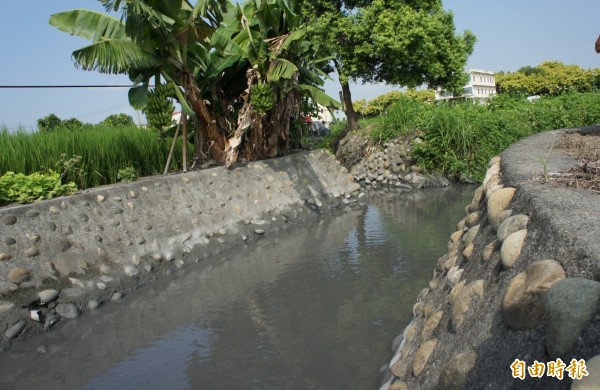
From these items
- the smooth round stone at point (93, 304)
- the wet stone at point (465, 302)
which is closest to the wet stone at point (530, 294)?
the wet stone at point (465, 302)

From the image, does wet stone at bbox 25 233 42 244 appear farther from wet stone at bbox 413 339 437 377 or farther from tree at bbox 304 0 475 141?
tree at bbox 304 0 475 141

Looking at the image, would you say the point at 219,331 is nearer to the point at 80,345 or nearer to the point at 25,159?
the point at 80,345

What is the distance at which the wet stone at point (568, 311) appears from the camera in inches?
64.1

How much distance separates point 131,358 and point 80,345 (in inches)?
29.0

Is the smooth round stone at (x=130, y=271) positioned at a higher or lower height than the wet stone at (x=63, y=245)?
lower

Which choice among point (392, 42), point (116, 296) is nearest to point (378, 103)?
point (392, 42)

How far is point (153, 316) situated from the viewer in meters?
5.71

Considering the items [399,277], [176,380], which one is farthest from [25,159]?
[399,277]

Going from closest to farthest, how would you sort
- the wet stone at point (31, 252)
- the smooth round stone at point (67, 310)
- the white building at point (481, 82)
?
the smooth round stone at point (67, 310) < the wet stone at point (31, 252) < the white building at point (481, 82)

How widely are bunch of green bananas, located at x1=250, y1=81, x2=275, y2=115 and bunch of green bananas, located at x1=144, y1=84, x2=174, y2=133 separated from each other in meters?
1.91

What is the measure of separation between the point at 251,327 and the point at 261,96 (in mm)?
6362

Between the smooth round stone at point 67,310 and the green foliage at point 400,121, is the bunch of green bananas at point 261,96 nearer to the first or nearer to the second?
the smooth round stone at point 67,310

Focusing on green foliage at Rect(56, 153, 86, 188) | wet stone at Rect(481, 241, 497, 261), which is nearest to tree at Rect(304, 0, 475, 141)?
green foliage at Rect(56, 153, 86, 188)

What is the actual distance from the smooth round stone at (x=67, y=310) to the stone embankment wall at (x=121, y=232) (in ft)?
0.03
